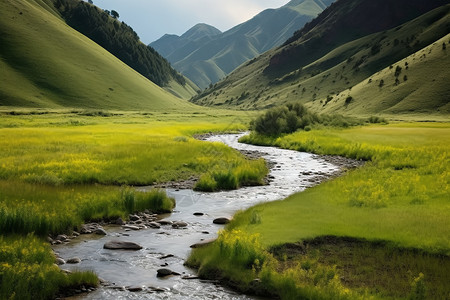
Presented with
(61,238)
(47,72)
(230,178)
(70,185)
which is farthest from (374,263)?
(47,72)

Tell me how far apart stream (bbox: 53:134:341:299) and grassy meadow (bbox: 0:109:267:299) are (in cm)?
114

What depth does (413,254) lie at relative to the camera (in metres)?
14.7

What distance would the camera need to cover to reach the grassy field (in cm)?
1231

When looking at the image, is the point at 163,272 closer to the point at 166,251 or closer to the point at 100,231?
the point at 166,251

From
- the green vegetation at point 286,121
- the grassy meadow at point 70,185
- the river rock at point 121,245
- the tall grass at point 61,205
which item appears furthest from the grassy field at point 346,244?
the green vegetation at point 286,121

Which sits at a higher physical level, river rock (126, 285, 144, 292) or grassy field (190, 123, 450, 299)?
grassy field (190, 123, 450, 299)

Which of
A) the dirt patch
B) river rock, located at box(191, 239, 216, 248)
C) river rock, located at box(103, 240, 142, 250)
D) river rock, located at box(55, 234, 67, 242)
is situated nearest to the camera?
the dirt patch

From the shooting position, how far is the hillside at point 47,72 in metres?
154

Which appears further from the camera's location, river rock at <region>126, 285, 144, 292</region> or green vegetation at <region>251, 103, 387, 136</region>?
green vegetation at <region>251, 103, 387, 136</region>

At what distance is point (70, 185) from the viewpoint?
2733cm

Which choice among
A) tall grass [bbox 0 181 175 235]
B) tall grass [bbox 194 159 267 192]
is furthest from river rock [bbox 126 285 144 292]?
tall grass [bbox 194 159 267 192]

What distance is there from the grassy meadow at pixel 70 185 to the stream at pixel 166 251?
45.0 inches

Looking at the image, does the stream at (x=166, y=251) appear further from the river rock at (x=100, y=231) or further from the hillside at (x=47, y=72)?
the hillside at (x=47, y=72)

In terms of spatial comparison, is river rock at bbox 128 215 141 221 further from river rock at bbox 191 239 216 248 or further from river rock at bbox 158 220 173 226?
river rock at bbox 191 239 216 248
